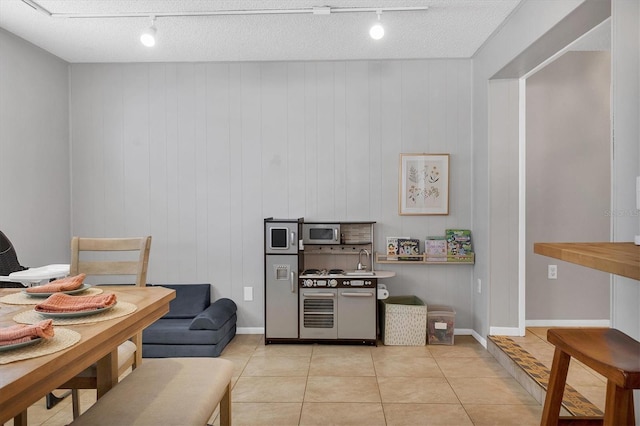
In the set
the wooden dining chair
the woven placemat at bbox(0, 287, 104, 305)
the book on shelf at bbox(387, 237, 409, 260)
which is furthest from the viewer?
the book on shelf at bbox(387, 237, 409, 260)

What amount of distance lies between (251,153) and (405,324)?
7.30 feet

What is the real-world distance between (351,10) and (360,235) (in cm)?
208

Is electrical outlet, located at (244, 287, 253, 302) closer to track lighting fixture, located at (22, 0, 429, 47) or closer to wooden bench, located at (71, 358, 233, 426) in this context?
track lighting fixture, located at (22, 0, 429, 47)

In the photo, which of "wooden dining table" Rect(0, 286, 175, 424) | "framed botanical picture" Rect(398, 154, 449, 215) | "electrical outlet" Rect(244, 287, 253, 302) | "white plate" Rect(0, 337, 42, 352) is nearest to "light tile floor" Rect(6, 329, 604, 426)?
"electrical outlet" Rect(244, 287, 253, 302)

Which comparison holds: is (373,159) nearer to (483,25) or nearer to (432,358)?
(483,25)

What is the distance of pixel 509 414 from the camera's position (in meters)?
2.83

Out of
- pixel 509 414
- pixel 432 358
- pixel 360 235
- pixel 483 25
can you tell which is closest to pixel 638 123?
pixel 509 414

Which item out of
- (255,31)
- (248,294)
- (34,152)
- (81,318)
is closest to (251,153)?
(255,31)

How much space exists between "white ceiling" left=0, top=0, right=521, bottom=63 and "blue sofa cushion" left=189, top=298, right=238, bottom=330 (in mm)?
2386

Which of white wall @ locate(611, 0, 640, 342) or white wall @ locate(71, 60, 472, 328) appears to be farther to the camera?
white wall @ locate(71, 60, 472, 328)

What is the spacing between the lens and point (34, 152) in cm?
416

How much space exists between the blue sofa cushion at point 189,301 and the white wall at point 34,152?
1.19 metres

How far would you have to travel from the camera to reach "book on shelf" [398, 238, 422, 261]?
177 inches

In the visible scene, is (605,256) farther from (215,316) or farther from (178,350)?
(178,350)
